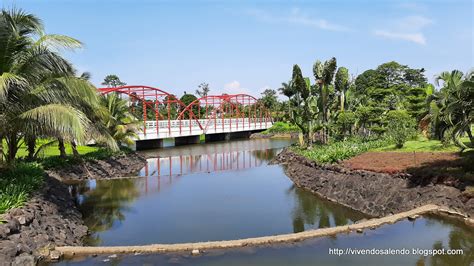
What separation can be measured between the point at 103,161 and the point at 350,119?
1713 cm

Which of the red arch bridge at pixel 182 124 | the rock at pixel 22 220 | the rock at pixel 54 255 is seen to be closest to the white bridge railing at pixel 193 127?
the red arch bridge at pixel 182 124

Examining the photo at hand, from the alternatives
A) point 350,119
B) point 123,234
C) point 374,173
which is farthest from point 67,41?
point 350,119

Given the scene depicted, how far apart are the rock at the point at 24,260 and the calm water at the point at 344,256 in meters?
0.70

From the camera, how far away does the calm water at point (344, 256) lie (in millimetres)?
8883

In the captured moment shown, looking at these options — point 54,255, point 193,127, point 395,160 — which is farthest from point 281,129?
point 54,255

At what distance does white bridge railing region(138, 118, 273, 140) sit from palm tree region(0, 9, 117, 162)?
2332cm

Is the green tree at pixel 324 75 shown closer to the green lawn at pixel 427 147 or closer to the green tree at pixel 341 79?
the green tree at pixel 341 79

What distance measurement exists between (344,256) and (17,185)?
9.46 metres

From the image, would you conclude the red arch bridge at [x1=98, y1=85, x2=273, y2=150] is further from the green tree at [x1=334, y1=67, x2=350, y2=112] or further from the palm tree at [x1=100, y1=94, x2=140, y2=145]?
the green tree at [x1=334, y1=67, x2=350, y2=112]

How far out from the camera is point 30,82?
467 inches

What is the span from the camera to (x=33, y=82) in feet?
39.2

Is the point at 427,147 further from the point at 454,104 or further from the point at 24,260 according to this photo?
the point at 24,260

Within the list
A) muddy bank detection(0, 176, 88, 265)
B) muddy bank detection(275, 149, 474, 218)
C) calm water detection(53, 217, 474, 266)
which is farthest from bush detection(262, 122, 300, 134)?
calm water detection(53, 217, 474, 266)

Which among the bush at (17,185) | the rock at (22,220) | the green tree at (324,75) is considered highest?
the green tree at (324,75)
